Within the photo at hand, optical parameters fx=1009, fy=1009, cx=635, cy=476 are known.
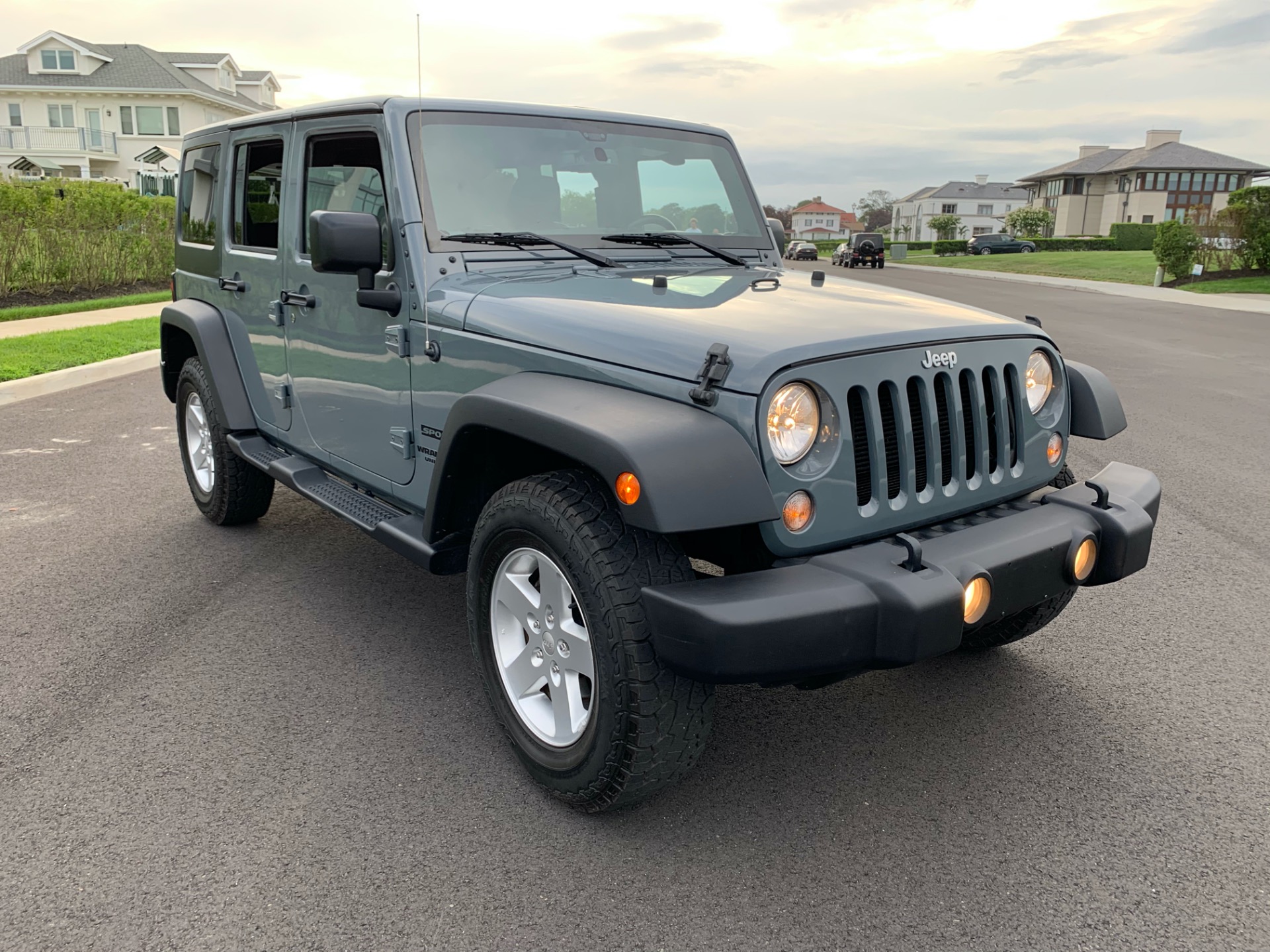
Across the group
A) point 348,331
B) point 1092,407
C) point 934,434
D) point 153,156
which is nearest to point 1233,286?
point 1092,407

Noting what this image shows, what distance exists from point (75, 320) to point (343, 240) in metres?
12.7

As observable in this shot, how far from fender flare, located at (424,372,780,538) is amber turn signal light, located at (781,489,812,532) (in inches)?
2.7

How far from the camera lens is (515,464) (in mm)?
3199

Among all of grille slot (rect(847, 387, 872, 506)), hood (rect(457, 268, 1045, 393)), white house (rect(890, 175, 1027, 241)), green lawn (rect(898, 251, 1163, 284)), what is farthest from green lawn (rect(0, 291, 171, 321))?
white house (rect(890, 175, 1027, 241))

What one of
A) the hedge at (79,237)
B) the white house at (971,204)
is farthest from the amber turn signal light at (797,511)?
the white house at (971,204)

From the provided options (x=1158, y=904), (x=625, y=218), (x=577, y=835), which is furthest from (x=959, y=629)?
(x=625, y=218)

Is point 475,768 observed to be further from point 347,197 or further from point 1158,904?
point 347,197

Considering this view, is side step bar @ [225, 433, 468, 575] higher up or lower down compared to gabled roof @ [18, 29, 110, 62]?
lower down

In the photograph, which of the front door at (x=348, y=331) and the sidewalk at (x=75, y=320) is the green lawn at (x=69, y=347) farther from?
the front door at (x=348, y=331)

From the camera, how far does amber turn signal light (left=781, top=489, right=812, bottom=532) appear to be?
2.53 meters

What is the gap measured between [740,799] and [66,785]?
198 cm

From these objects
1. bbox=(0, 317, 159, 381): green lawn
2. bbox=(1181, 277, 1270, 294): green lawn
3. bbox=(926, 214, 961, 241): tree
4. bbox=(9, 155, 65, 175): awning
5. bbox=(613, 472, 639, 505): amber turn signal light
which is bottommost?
bbox=(0, 317, 159, 381): green lawn

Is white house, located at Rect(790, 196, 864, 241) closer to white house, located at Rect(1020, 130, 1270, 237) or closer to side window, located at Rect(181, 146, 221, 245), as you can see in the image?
white house, located at Rect(1020, 130, 1270, 237)

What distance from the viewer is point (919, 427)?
9.08 ft
